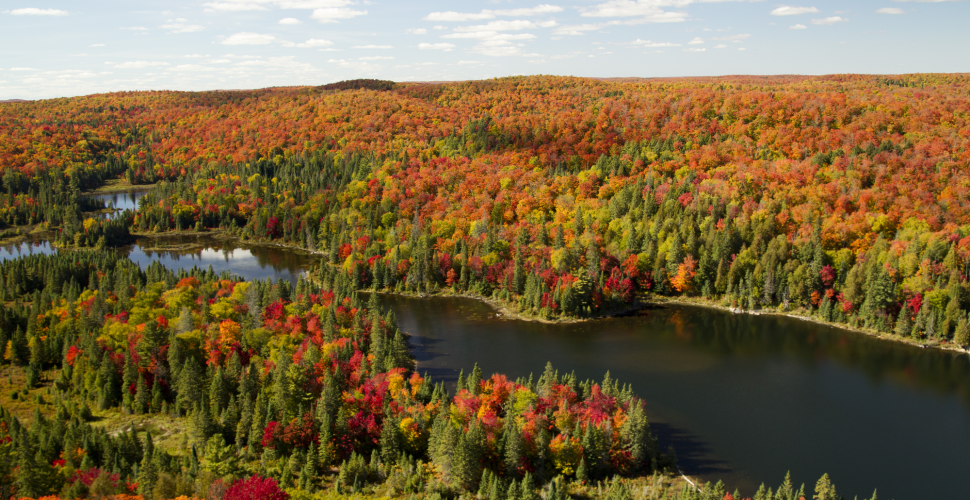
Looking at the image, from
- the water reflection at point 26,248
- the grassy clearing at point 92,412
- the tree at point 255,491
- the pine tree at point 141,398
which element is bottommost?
the grassy clearing at point 92,412

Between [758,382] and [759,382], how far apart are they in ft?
0.36

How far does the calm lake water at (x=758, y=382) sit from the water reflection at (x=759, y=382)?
0.14 meters

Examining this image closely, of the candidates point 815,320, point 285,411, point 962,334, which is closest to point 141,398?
point 285,411

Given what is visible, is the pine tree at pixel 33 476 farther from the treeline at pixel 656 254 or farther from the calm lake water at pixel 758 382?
the treeline at pixel 656 254

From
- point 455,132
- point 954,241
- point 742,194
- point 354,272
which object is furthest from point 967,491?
point 455,132

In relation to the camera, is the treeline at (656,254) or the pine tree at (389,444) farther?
the treeline at (656,254)

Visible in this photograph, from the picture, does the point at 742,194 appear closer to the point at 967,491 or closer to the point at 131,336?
the point at 967,491

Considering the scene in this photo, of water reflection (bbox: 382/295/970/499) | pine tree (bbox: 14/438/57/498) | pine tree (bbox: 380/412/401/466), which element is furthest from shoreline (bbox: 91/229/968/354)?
pine tree (bbox: 14/438/57/498)

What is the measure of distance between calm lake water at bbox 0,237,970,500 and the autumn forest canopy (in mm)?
4369

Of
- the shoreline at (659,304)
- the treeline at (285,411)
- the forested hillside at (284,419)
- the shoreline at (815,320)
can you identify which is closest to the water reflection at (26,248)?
the treeline at (285,411)

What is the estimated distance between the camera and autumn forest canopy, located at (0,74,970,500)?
47.7 meters

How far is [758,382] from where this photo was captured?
219 feet

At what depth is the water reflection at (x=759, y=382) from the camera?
1983 inches

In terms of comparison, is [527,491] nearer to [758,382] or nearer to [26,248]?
[758,382]
